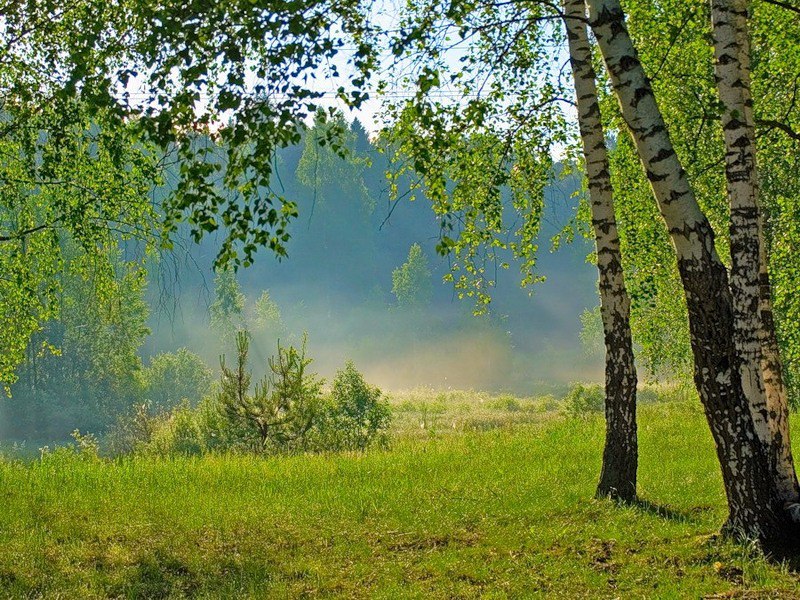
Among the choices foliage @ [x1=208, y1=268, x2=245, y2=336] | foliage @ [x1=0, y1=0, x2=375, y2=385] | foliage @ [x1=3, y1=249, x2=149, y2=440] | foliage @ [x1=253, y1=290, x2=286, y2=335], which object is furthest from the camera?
foliage @ [x1=253, y1=290, x2=286, y2=335]

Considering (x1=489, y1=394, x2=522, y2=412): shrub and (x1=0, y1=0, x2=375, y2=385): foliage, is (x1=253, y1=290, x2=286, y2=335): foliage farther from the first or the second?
(x1=0, y1=0, x2=375, y2=385): foliage

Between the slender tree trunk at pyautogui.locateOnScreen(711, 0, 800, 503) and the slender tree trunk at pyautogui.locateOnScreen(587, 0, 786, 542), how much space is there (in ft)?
0.31

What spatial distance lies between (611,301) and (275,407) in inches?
438

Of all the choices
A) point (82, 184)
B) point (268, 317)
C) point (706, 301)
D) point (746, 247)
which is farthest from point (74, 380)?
point (746, 247)

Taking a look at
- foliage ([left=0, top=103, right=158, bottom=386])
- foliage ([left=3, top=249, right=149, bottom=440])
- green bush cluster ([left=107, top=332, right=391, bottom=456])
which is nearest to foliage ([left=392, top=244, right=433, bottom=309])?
foliage ([left=3, top=249, right=149, bottom=440])

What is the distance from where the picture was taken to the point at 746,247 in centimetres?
672

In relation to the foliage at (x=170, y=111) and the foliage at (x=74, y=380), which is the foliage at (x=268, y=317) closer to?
the foliage at (x=74, y=380)

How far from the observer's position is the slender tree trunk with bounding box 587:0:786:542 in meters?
6.46

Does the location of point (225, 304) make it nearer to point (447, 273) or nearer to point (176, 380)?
point (176, 380)

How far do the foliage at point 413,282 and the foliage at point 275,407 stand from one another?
84913 millimetres

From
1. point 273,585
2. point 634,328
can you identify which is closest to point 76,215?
point 273,585

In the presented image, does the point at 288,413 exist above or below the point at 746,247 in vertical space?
below

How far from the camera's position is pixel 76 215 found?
10.2m

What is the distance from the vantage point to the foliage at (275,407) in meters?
18.3
